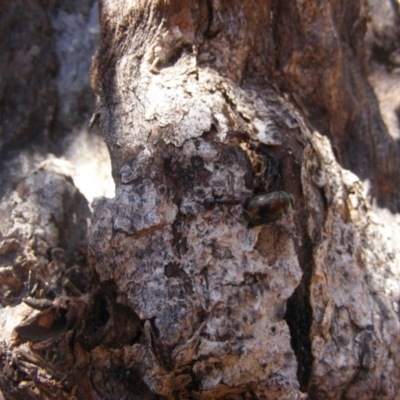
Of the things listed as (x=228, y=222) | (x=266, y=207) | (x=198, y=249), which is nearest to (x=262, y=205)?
(x=266, y=207)

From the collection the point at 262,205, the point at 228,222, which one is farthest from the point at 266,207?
the point at 228,222

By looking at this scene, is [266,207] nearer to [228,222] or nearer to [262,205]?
[262,205]

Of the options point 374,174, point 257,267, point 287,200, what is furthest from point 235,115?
point 374,174

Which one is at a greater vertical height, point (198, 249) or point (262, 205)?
point (262, 205)

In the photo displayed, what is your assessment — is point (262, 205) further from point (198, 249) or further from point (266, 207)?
point (198, 249)
